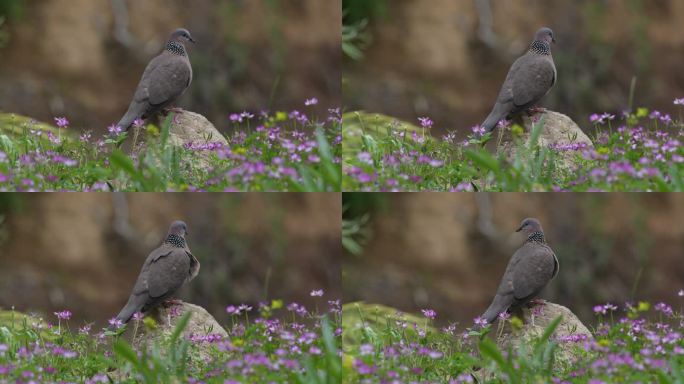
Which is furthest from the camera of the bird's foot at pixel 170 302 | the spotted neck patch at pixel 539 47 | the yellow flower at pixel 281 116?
the spotted neck patch at pixel 539 47

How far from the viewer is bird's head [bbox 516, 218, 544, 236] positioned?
689 centimetres

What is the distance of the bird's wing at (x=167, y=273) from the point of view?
22.0 ft

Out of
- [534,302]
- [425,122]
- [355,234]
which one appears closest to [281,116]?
[425,122]

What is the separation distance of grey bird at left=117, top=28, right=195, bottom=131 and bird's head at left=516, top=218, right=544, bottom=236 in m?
2.67

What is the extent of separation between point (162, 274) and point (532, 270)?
8.02ft

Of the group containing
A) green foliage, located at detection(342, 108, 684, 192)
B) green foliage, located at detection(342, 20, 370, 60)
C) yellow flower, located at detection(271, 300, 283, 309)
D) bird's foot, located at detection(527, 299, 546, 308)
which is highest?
green foliage, located at detection(342, 20, 370, 60)

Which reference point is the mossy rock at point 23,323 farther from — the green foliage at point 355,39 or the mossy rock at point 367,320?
the green foliage at point 355,39

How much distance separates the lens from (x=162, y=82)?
293 inches

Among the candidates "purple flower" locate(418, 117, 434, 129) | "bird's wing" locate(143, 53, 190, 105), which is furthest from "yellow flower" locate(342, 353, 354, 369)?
"bird's wing" locate(143, 53, 190, 105)

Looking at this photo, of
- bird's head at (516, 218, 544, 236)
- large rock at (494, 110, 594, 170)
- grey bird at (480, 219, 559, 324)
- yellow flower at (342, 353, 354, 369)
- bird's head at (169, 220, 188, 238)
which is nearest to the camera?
yellow flower at (342, 353, 354, 369)

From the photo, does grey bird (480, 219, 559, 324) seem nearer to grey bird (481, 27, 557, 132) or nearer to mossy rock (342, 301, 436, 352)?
mossy rock (342, 301, 436, 352)

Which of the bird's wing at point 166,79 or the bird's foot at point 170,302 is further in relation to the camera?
the bird's wing at point 166,79

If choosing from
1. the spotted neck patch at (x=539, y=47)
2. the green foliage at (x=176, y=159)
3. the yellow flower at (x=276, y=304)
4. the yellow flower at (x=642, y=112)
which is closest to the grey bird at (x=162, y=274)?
the green foliage at (x=176, y=159)

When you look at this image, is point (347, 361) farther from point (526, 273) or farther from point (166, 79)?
point (166, 79)
